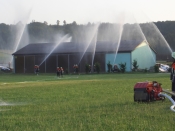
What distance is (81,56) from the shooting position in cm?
6912

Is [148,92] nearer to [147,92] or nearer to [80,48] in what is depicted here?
[147,92]

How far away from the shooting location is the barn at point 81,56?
68500mm

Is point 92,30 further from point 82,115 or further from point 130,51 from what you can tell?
point 82,115

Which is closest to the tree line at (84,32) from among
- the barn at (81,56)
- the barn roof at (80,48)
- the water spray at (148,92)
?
the barn roof at (80,48)

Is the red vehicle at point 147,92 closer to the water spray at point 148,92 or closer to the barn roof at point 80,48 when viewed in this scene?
the water spray at point 148,92

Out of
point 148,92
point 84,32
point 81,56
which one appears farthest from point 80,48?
point 148,92

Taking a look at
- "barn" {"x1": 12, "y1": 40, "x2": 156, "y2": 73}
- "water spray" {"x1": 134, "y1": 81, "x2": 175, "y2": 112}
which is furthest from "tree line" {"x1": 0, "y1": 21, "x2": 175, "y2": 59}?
"water spray" {"x1": 134, "y1": 81, "x2": 175, "y2": 112}

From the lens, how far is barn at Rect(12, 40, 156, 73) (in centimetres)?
6850

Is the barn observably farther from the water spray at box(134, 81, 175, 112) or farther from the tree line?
the water spray at box(134, 81, 175, 112)

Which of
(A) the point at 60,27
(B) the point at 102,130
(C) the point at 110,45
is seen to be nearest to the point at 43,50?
(C) the point at 110,45

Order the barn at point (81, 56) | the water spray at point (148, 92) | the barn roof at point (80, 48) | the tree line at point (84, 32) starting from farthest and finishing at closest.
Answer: the tree line at point (84, 32) < the barn roof at point (80, 48) < the barn at point (81, 56) < the water spray at point (148, 92)

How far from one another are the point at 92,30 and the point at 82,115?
204 feet

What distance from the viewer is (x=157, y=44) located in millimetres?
106312

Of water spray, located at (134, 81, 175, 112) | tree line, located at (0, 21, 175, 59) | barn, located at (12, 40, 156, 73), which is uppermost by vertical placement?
tree line, located at (0, 21, 175, 59)
